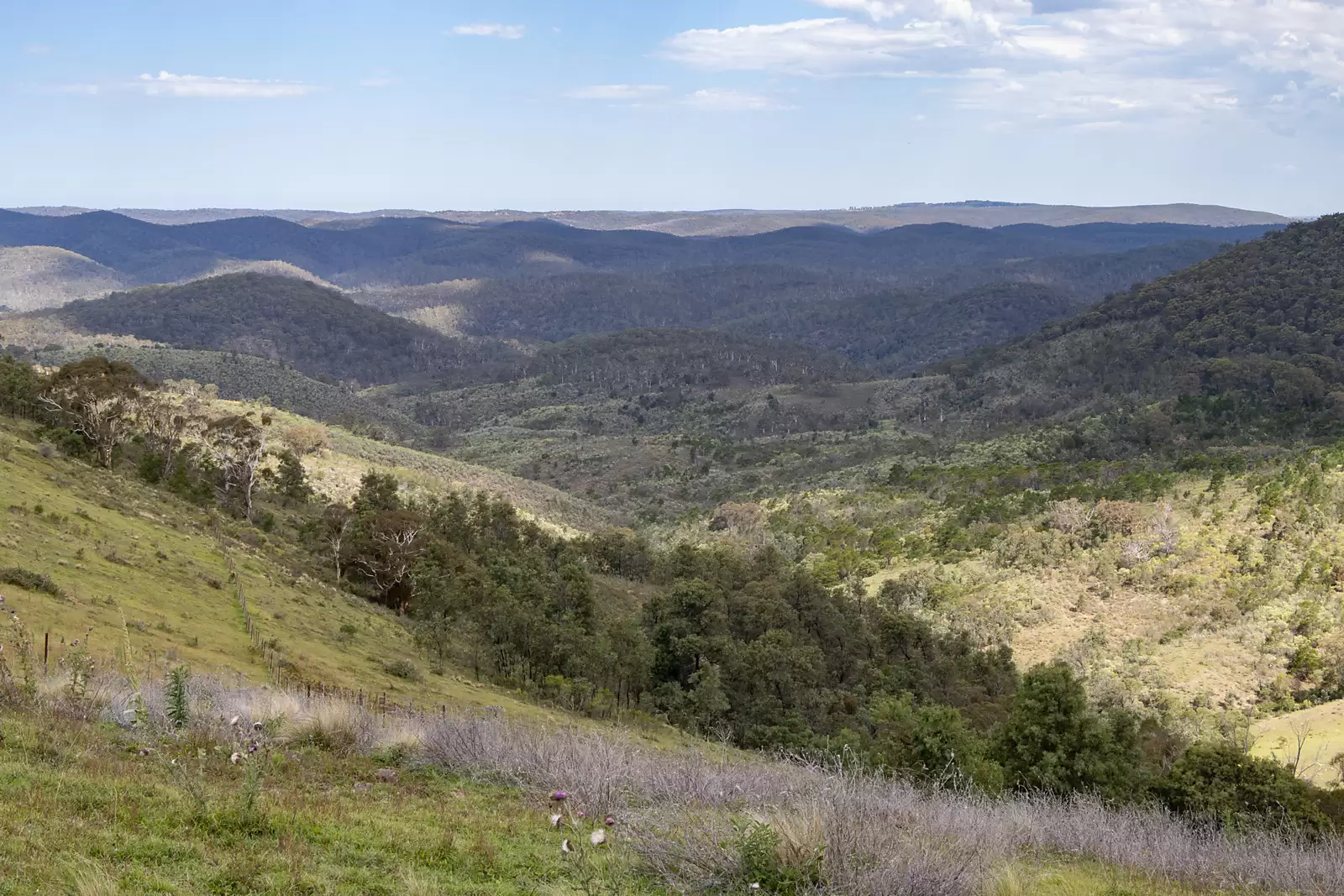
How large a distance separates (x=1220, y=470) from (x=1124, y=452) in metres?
20.2

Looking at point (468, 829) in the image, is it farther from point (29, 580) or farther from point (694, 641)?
point (694, 641)

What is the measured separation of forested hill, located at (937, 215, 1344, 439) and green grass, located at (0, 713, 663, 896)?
76908mm

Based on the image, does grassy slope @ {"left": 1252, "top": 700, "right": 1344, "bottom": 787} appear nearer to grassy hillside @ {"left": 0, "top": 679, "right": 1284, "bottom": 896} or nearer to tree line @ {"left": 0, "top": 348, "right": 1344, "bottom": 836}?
tree line @ {"left": 0, "top": 348, "right": 1344, "bottom": 836}

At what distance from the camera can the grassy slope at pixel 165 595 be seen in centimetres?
1817

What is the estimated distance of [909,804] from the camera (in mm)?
11133

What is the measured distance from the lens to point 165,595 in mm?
22469

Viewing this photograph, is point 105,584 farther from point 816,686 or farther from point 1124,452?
point 1124,452

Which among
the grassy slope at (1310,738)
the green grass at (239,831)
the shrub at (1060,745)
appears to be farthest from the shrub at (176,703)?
the grassy slope at (1310,738)

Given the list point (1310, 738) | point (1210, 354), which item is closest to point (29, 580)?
point (1310, 738)

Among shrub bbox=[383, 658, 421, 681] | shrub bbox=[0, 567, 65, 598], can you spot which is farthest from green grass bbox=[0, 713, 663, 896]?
shrub bbox=[383, 658, 421, 681]

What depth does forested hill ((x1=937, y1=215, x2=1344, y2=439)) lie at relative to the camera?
78.1 metres

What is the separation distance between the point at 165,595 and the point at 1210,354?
100089 mm

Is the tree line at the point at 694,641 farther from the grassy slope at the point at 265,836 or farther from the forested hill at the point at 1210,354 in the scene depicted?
the forested hill at the point at 1210,354

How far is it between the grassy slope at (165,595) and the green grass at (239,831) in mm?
5356
